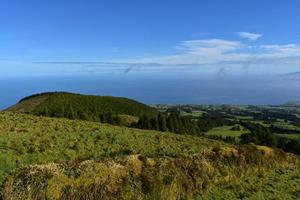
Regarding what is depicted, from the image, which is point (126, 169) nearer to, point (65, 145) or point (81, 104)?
point (65, 145)

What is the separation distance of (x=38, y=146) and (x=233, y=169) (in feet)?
37.2

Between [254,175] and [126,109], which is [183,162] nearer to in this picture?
[254,175]

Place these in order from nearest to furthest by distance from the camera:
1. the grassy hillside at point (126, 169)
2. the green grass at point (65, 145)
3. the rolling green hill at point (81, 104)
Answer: the grassy hillside at point (126, 169), the green grass at point (65, 145), the rolling green hill at point (81, 104)

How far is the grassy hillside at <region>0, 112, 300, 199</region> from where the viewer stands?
1386cm

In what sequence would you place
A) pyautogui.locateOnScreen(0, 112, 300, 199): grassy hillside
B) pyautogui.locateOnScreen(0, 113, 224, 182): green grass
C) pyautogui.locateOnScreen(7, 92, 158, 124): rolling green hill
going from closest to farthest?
1. pyautogui.locateOnScreen(0, 112, 300, 199): grassy hillside
2. pyautogui.locateOnScreen(0, 113, 224, 182): green grass
3. pyautogui.locateOnScreen(7, 92, 158, 124): rolling green hill

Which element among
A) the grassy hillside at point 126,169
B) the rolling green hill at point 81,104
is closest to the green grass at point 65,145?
the grassy hillside at point 126,169

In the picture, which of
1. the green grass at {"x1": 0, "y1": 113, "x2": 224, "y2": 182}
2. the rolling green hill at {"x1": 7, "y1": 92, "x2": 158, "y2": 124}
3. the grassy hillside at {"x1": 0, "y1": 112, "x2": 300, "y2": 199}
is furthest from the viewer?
the rolling green hill at {"x1": 7, "y1": 92, "x2": 158, "y2": 124}

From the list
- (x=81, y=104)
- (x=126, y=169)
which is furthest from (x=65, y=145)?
(x=81, y=104)

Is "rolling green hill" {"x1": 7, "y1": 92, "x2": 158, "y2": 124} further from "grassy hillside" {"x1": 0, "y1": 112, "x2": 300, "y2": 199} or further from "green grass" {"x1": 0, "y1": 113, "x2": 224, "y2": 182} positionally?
"grassy hillside" {"x1": 0, "y1": 112, "x2": 300, "y2": 199}

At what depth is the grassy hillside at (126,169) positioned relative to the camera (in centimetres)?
1386

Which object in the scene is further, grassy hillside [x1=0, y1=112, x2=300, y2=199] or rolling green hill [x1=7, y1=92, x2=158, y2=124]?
rolling green hill [x1=7, y1=92, x2=158, y2=124]

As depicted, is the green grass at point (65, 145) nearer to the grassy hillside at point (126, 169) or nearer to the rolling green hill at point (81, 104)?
the grassy hillside at point (126, 169)

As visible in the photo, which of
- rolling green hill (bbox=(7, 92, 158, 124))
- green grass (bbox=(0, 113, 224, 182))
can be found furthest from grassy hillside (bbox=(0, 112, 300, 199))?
rolling green hill (bbox=(7, 92, 158, 124))

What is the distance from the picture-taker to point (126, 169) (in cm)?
1606
